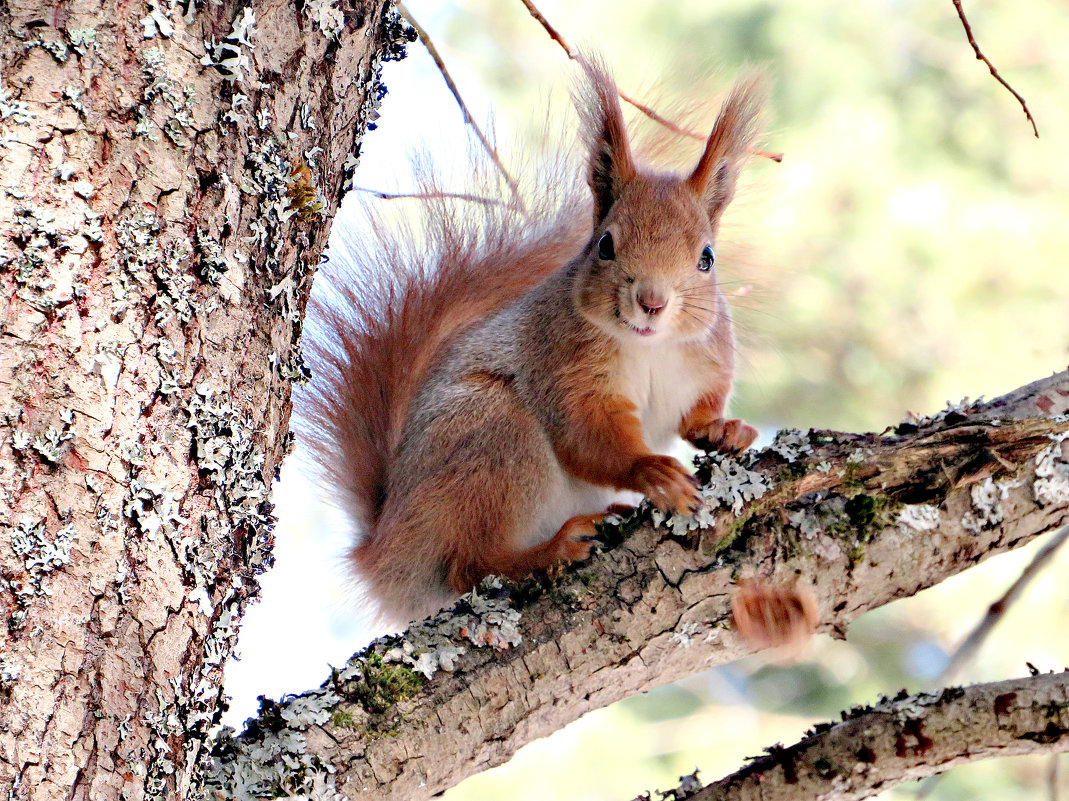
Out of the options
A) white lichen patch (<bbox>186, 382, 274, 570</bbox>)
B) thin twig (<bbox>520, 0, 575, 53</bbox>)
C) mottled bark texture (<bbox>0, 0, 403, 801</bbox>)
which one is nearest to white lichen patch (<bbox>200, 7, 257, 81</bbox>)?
mottled bark texture (<bbox>0, 0, 403, 801</bbox>)

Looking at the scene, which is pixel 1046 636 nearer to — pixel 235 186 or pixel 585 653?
pixel 585 653

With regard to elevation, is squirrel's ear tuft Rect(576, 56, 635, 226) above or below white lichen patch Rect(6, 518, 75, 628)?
above

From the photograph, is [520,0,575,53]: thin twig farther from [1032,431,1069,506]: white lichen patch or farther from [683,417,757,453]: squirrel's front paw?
[1032,431,1069,506]: white lichen patch

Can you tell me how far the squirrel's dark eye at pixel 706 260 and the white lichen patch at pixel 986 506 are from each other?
2.37 ft

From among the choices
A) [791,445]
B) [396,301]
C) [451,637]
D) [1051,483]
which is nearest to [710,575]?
[791,445]

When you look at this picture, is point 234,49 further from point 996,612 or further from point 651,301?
point 996,612

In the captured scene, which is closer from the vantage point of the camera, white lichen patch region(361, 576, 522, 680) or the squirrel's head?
white lichen patch region(361, 576, 522, 680)

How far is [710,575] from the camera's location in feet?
4.21

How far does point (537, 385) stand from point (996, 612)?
914 mm

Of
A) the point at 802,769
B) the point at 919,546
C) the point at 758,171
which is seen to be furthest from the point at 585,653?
the point at 758,171

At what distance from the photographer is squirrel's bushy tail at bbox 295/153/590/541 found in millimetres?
2119

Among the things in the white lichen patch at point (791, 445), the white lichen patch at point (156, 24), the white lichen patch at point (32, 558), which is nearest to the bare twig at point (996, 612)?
the white lichen patch at point (791, 445)

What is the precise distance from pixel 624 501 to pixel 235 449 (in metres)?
1.12

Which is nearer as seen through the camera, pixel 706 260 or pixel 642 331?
pixel 642 331
